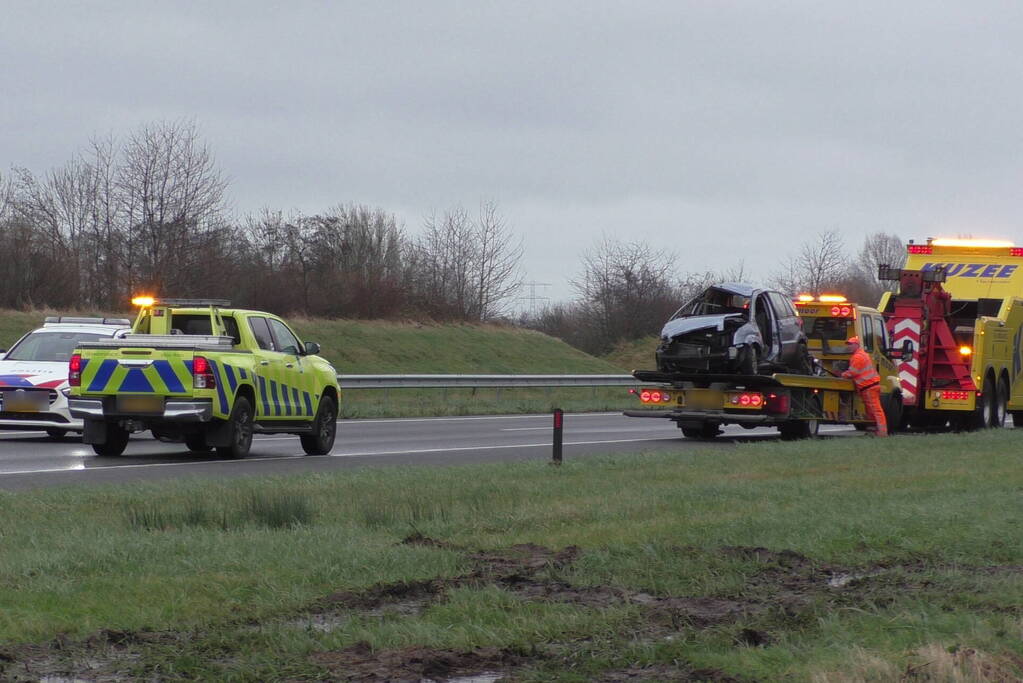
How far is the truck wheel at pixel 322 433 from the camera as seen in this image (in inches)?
729

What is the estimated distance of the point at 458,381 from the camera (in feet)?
116

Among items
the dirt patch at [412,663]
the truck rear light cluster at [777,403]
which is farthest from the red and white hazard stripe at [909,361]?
the dirt patch at [412,663]

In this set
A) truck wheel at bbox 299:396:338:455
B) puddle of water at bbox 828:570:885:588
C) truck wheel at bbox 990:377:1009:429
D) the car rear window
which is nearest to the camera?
puddle of water at bbox 828:570:885:588

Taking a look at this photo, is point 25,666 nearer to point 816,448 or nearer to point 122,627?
point 122,627

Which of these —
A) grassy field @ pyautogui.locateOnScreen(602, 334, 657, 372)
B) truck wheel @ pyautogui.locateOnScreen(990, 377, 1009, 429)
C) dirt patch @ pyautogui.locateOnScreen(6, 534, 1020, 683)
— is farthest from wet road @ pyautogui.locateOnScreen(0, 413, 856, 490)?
grassy field @ pyautogui.locateOnScreen(602, 334, 657, 372)

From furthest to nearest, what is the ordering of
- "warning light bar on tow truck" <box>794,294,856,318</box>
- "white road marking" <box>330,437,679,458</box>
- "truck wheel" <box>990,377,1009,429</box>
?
"truck wheel" <box>990,377,1009,429</box>, "warning light bar on tow truck" <box>794,294,856,318</box>, "white road marking" <box>330,437,679,458</box>

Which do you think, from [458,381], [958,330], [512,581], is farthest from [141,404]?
[458,381]

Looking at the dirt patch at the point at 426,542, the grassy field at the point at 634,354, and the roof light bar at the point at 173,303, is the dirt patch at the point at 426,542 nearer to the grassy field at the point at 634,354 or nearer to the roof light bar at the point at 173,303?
the roof light bar at the point at 173,303

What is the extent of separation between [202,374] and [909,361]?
14.3 metres

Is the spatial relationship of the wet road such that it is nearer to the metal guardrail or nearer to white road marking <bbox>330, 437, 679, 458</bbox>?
white road marking <bbox>330, 437, 679, 458</bbox>

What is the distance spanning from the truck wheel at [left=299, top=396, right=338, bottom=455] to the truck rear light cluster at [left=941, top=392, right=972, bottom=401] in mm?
12228

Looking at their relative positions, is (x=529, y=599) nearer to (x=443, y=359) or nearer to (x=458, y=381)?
(x=458, y=381)

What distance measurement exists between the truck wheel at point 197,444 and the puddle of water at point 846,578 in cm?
1064

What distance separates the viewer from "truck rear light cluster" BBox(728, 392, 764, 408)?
846 inches
